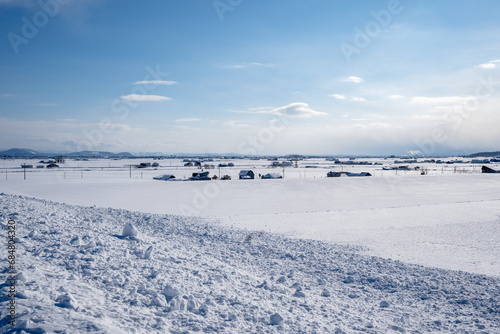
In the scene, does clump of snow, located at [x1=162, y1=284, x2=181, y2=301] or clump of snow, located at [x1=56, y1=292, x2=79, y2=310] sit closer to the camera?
clump of snow, located at [x1=56, y1=292, x2=79, y2=310]

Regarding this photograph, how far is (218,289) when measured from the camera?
6660mm

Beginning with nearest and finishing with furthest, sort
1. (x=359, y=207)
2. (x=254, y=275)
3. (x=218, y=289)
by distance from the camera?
1. (x=218, y=289)
2. (x=254, y=275)
3. (x=359, y=207)

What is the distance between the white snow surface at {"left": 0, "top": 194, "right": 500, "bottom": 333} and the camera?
5.04 metres

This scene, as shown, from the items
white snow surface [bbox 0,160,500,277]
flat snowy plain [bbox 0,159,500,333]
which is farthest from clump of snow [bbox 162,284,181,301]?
white snow surface [bbox 0,160,500,277]

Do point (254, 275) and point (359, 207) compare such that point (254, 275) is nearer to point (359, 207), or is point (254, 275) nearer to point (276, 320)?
point (276, 320)

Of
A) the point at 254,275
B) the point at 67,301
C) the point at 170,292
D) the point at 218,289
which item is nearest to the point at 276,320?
the point at 218,289

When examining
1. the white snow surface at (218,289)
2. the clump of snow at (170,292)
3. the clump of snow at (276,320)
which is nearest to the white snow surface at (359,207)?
the white snow surface at (218,289)

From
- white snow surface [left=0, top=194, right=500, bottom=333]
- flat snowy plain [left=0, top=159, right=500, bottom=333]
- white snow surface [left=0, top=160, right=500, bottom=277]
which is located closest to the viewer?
white snow surface [left=0, top=194, right=500, bottom=333]

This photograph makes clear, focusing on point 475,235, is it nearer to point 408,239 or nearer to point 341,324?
point 408,239

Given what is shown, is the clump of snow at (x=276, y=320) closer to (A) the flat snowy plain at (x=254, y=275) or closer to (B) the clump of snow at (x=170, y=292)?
(A) the flat snowy plain at (x=254, y=275)

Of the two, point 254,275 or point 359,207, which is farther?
point 359,207

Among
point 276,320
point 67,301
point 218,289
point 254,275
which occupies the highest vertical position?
point 67,301

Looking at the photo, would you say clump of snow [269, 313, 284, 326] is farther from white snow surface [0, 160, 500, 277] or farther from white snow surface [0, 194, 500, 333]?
white snow surface [0, 160, 500, 277]

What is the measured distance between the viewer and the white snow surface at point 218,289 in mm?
5039
